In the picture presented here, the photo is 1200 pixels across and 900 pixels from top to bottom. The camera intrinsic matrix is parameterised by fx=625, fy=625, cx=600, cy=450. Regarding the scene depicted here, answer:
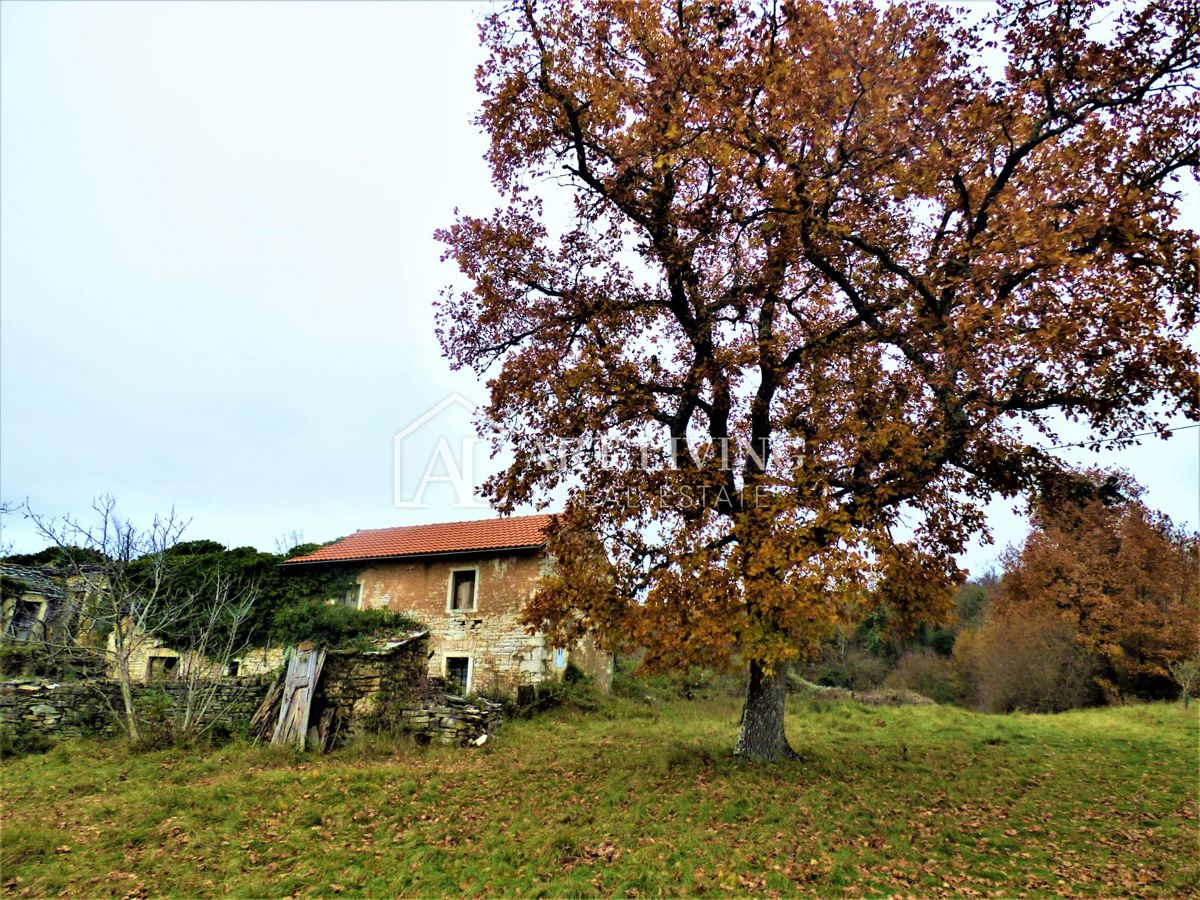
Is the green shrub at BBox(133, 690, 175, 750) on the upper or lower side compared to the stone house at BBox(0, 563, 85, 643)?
lower

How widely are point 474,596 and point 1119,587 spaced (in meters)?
20.7

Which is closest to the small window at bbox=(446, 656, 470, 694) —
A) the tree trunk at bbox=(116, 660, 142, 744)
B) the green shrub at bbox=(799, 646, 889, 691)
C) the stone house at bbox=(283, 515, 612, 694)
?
the stone house at bbox=(283, 515, 612, 694)

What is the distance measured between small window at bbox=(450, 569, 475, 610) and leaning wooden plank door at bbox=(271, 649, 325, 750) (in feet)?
21.6

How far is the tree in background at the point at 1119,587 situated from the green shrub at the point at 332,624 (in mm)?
20714

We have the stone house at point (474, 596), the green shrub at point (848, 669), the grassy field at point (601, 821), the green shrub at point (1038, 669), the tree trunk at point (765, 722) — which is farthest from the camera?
the green shrub at point (848, 669)

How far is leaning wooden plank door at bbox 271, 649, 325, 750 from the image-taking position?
1134 centimetres

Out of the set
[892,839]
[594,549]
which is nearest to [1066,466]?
[892,839]

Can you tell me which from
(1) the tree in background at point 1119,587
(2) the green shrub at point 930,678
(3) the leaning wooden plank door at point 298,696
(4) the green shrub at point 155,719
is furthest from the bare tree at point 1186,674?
(4) the green shrub at point 155,719

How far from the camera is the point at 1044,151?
867 centimetres

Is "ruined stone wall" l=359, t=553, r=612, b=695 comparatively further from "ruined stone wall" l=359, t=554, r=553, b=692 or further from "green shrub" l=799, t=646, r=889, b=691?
"green shrub" l=799, t=646, r=889, b=691

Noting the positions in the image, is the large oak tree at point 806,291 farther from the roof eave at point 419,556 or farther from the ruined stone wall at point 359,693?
the roof eave at point 419,556

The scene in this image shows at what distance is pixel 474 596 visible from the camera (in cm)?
1862

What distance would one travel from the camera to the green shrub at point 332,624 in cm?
1841

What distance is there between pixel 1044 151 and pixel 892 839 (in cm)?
912
